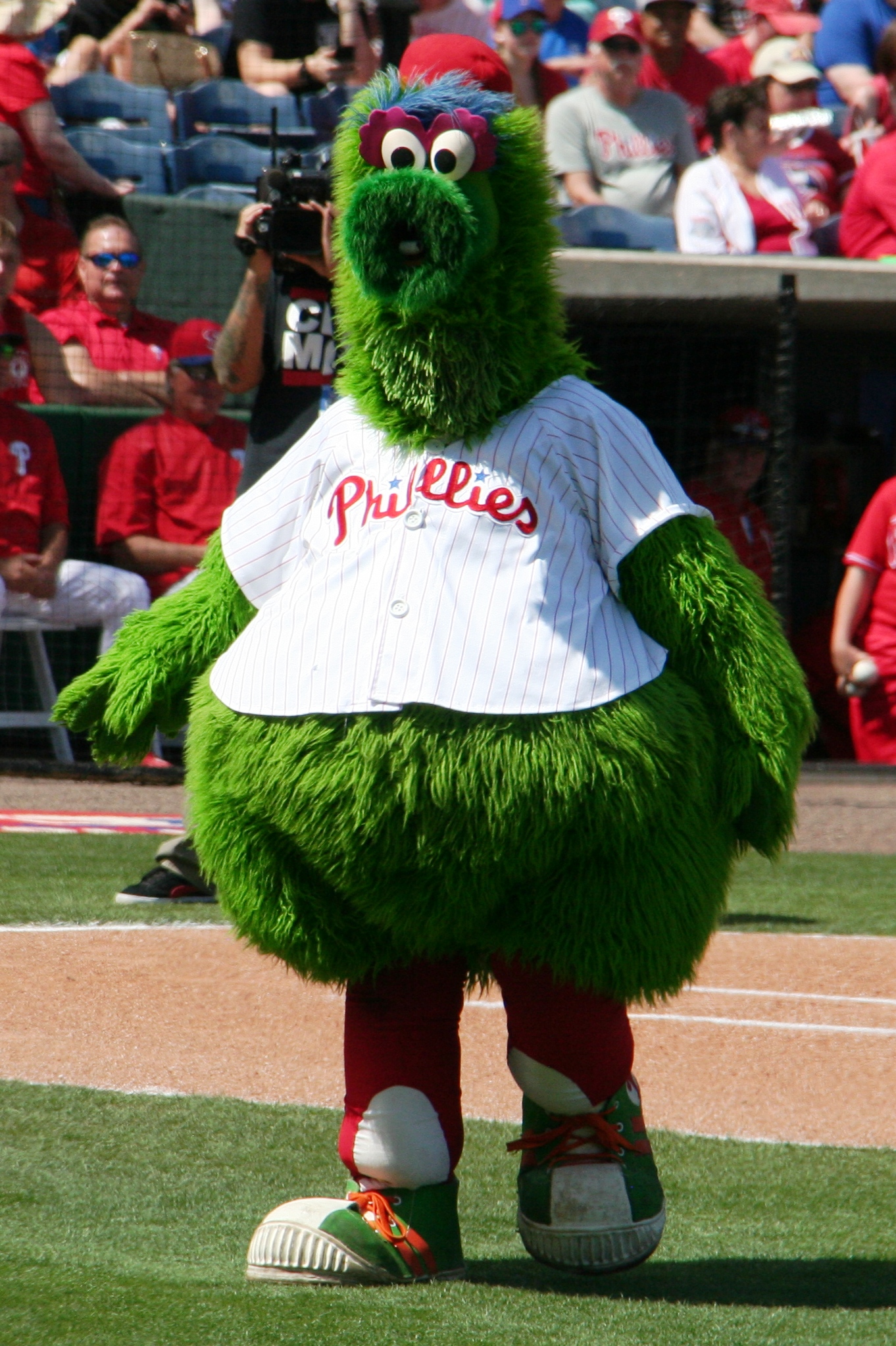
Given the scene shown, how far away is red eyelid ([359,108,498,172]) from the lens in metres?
2.27

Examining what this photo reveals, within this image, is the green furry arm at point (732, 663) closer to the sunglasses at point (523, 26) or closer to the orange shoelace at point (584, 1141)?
the orange shoelace at point (584, 1141)

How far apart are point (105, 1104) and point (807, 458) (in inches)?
300

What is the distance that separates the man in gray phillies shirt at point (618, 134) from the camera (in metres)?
8.45

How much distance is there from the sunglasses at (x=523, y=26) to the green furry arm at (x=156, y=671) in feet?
24.1

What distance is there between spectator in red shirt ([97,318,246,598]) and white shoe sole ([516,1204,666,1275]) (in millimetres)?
5201

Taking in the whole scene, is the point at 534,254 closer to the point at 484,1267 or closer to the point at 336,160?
the point at 336,160

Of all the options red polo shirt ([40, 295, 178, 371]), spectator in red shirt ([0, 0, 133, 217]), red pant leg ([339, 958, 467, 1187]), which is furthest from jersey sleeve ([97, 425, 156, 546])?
red pant leg ([339, 958, 467, 1187])

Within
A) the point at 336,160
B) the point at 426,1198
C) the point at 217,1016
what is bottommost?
the point at 217,1016

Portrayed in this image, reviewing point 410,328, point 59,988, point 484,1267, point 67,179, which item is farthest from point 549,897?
point 67,179

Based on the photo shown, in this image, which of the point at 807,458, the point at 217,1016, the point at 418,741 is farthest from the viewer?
the point at 807,458

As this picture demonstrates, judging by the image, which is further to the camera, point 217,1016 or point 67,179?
point 67,179

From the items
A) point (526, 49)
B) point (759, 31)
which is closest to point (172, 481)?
point (526, 49)

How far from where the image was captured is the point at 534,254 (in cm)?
234

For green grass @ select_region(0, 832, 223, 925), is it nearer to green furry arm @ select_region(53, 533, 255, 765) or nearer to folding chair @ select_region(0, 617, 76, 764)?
folding chair @ select_region(0, 617, 76, 764)
